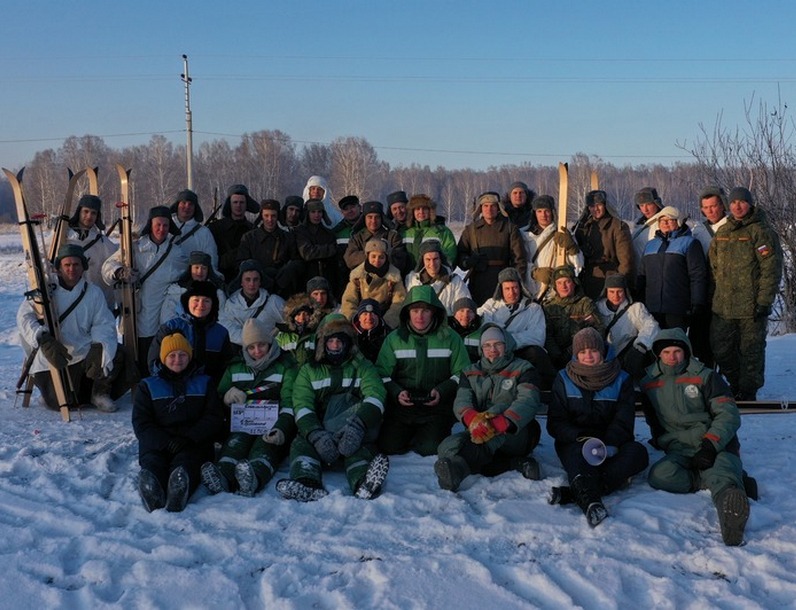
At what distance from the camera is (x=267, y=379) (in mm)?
5156

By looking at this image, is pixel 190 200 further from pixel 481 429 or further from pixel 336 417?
pixel 481 429

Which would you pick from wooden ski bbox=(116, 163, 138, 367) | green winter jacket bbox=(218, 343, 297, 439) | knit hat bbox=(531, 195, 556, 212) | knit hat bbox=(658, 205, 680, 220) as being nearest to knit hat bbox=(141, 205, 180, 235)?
wooden ski bbox=(116, 163, 138, 367)

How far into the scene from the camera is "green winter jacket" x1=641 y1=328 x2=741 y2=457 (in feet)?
14.4

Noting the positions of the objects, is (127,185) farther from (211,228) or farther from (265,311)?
(265,311)

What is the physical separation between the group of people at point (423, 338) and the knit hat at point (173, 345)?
0.02 meters

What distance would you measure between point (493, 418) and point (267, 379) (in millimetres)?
1710

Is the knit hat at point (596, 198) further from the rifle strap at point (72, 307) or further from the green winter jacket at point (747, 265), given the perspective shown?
the rifle strap at point (72, 307)

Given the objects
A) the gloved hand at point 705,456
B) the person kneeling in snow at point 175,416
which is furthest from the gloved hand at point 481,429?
the person kneeling in snow at point 175,416

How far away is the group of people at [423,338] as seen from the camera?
4.46 metres

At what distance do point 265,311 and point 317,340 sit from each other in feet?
4.85

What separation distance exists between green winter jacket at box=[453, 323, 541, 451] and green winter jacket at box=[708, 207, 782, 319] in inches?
106

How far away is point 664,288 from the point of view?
21.9 ft

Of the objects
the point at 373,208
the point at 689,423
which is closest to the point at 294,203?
the point at 373,208

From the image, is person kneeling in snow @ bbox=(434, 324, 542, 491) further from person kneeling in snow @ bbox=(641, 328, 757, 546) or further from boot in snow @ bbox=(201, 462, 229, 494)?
boot in snow @ bbox=(201, 462, 229, 494)
